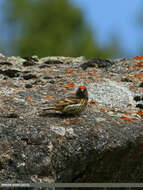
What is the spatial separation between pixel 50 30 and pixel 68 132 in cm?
3878

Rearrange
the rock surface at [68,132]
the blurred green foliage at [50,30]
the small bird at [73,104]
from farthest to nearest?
the blurred green foliage at [50,30] → the small bird at [73,104] → the rock surface at [68,132]

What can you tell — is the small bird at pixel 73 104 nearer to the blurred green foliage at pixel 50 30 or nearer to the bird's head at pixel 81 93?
the bird's head at pixel 81 93

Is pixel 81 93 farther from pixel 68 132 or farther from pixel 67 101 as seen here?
pixel 68 132

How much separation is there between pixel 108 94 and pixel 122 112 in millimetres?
1034

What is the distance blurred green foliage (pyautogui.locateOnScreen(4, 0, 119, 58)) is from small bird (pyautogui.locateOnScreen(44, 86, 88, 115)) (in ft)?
109

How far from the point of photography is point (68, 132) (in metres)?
9.84

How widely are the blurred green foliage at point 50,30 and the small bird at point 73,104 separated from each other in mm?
33245

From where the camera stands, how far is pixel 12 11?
51.0m

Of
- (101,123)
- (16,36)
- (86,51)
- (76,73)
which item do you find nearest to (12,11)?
(16,36)

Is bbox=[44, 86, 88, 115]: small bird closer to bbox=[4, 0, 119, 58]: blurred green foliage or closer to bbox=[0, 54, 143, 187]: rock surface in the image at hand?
bbox=[0, 54, 143, 187]: rock surface

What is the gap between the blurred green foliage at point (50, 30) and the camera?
150ft

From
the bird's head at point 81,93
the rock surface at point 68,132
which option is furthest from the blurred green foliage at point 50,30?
the bird's head at point 81,93

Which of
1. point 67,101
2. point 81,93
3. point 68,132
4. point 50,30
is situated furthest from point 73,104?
point 50,30

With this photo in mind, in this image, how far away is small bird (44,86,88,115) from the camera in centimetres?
1021
